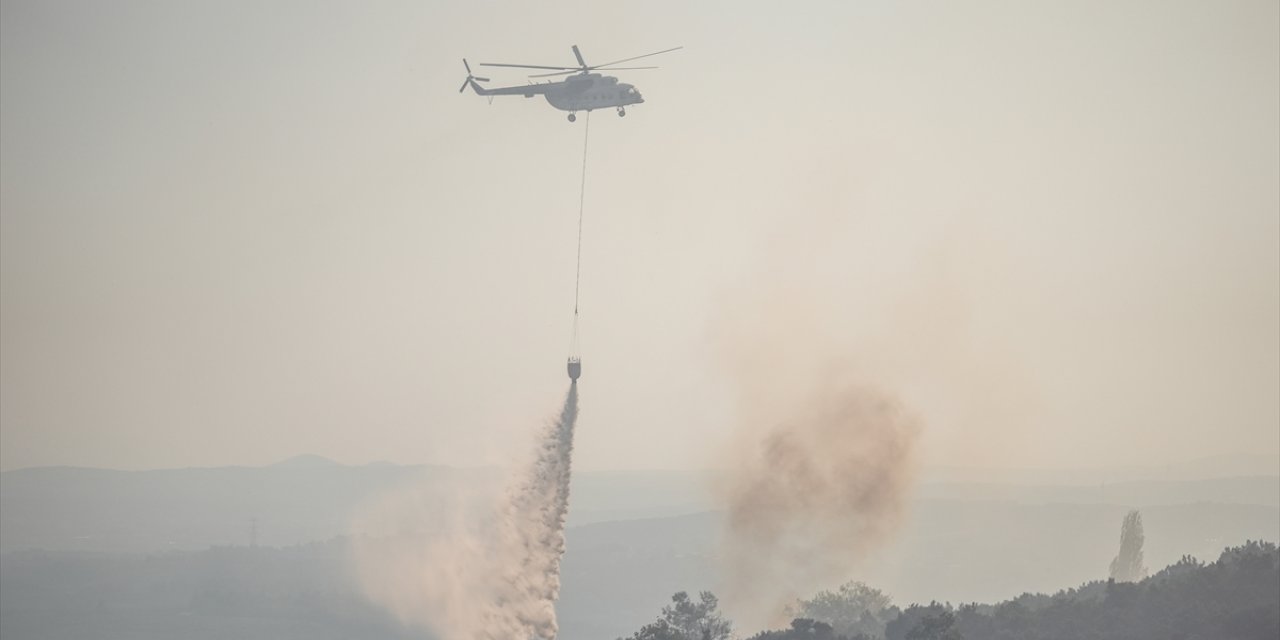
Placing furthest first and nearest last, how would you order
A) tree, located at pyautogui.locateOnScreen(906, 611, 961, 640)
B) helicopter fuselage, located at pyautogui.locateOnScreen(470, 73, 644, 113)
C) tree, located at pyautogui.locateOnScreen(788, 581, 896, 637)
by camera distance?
tree, located at pyautogui.locateOnScreen(788, 581, 896, 637)
helicopter fuselage, located at pyautogui.locateOnScreen(470, 73, 644, 113)
tree, located at pyautogui.locateOnScreen(906, 611, 961, 640)

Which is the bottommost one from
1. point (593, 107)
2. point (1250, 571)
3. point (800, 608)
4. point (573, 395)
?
point (800, 608)

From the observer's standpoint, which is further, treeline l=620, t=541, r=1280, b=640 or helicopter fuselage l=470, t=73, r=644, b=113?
helicopter fuselage l=470, t=73, r=644, b=113

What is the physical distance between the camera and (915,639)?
98.1 meters

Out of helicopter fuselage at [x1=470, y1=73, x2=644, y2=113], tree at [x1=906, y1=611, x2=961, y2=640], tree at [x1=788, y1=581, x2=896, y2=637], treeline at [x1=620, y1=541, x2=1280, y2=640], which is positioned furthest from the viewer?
tree at [x1=788, y1=581, x2=896, y2=637]

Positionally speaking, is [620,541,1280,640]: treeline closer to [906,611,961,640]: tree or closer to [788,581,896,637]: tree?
[906,611,961,640]: tree

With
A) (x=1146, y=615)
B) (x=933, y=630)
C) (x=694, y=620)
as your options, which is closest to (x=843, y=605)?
(x=694, y=620)

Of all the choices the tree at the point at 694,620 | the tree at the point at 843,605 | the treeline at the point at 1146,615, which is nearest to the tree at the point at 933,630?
the treeline at the point at 1146,615

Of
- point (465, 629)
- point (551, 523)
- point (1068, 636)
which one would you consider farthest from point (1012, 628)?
point (465, 629)

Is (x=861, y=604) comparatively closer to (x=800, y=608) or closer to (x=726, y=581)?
(x=800, y=608)

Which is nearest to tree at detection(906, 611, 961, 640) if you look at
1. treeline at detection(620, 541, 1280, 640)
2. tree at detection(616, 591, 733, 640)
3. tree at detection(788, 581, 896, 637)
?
treeline at detection(620, 541, 1280, 640)

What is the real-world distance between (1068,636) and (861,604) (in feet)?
202

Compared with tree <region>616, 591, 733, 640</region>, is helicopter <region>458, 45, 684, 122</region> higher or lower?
higher

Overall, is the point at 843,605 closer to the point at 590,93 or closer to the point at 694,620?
the point at 694,620

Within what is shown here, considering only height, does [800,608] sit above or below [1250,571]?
below
